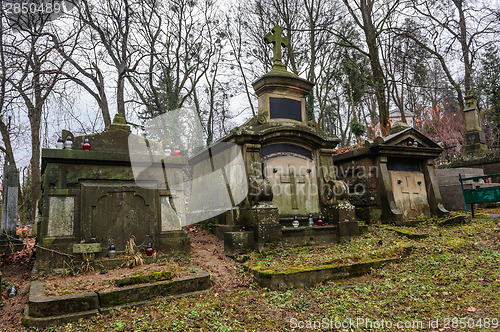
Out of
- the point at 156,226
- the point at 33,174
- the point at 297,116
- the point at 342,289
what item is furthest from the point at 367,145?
the point at 33,174

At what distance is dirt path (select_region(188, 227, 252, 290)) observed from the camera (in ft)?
17.7

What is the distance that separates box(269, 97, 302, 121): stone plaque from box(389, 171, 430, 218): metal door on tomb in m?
3.56

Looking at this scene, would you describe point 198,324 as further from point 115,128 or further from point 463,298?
point 115,128

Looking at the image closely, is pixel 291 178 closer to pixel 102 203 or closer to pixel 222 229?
pixel 222 229

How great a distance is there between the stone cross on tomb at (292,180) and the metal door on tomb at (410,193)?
11.0 feet

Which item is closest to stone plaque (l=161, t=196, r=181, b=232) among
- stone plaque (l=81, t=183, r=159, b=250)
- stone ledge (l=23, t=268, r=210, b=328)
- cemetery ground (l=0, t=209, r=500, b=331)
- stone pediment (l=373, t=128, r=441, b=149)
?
stone plaque (l=81, t=183, r=159, b=250)

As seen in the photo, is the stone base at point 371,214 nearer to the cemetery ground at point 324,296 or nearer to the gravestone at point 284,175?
the gravestone at point 284,175

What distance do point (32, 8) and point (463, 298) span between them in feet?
33.1

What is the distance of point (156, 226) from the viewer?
6.20 meters

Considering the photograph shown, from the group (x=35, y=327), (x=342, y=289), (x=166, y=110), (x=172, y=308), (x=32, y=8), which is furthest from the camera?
(x=166, y=110)

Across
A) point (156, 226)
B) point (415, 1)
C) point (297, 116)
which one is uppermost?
point (415, 1)

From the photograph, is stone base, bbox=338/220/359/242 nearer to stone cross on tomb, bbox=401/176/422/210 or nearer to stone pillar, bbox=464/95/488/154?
stone cross on tomb, bbox=401/176/422/210

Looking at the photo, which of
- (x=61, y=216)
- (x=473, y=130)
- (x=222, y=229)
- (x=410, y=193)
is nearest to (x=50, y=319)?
(x=61, y=216)

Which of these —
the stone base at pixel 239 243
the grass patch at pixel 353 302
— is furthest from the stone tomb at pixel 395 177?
the stone base at pixel 239 243
